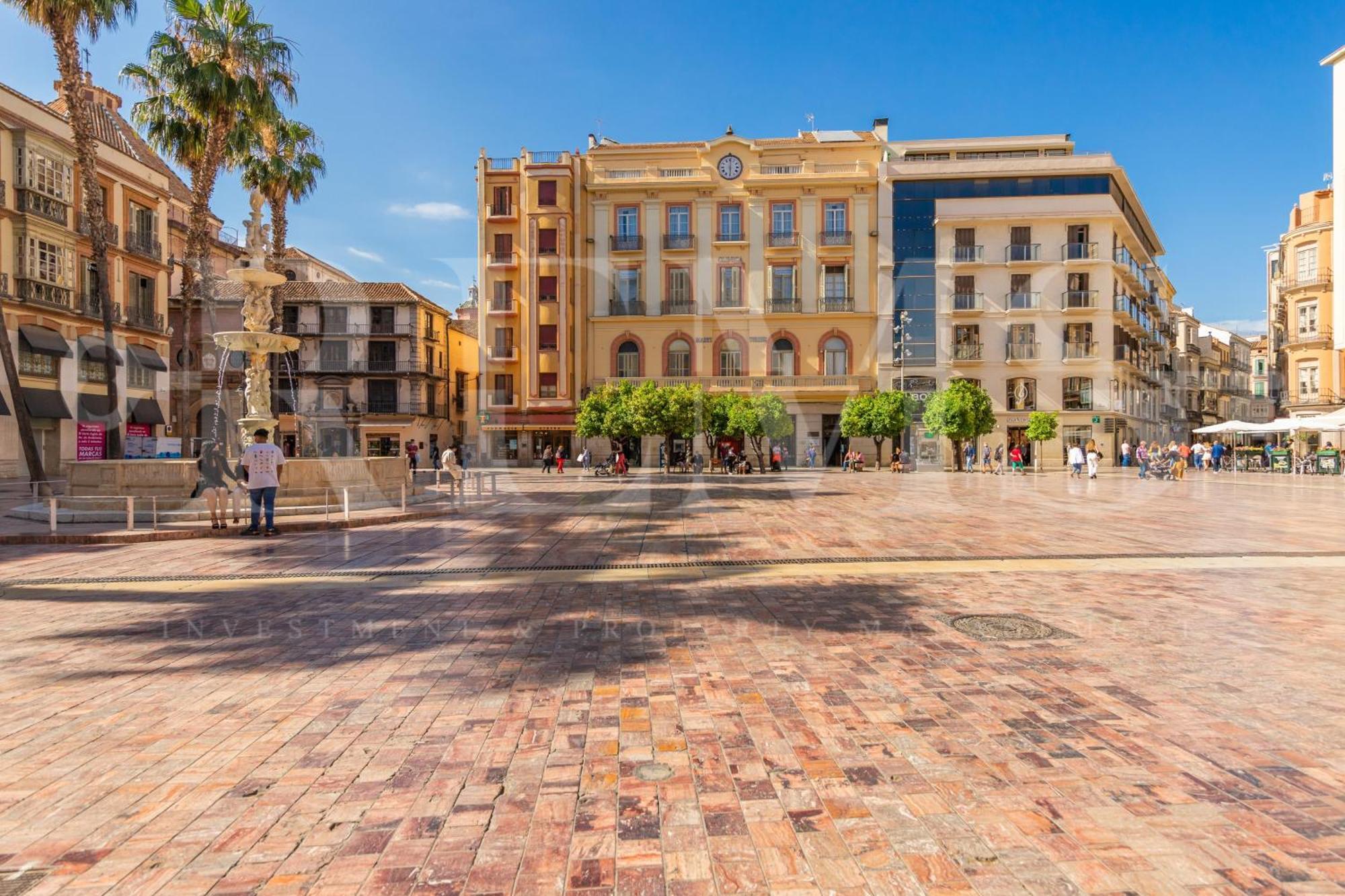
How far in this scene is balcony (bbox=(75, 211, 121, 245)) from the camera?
2884cm

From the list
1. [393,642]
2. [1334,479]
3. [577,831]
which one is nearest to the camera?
[577,831]

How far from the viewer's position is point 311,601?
21.9 feet

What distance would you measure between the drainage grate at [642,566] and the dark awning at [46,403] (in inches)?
935

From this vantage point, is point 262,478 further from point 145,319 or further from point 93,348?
point 145,319

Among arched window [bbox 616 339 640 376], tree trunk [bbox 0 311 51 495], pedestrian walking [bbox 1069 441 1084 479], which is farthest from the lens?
arched window [bbox 616 339 640 376]

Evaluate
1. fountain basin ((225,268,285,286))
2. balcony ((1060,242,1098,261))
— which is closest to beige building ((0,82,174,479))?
fountain basin ((225,268,285,286))

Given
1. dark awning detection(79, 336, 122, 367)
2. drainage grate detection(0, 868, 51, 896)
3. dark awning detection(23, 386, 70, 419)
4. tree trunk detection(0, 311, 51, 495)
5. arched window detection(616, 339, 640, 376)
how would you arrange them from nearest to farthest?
1. drainage grate detection(0, 868, 51, 896)
2. tree trunk detection(0, 311, 51, 495)
3. dark awning detection(23, 386, 70, 419)
4. dark awning detection(79, 336, 122, 367)
5. arched window detection(616, 339, 640, 376)

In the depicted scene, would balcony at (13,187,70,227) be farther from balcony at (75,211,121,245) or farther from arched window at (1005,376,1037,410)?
arched window at (1005,376,1037,410)

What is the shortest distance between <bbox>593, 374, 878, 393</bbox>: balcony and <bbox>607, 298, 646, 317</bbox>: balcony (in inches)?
160

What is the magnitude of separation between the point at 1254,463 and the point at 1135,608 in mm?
40022

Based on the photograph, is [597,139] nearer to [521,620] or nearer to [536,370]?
[536,370]

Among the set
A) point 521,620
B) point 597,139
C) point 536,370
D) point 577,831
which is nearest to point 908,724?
point 577,831

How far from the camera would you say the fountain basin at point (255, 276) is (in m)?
15.5

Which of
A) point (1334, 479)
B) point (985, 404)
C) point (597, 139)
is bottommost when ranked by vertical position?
point (1334, 479)
